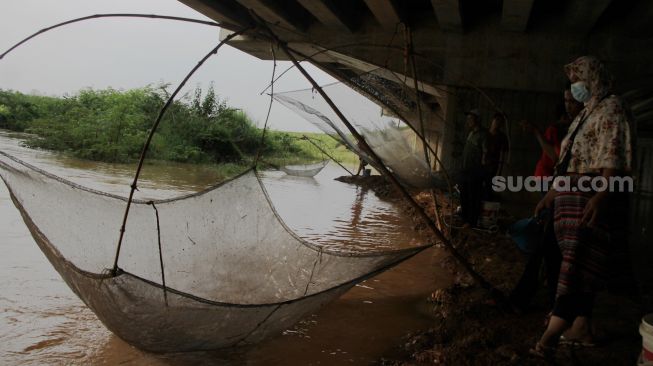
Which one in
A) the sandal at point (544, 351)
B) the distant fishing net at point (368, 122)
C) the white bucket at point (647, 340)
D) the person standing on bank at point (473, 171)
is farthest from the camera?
the distant fishing net at point (368, 122)

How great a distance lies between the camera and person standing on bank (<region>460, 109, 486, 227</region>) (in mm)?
4461

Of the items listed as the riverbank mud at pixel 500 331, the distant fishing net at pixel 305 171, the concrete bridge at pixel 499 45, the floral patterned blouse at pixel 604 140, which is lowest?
the riverbank mud at pixel 500 331

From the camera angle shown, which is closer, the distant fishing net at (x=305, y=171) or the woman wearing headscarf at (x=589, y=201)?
the woman wearing headscarf at (x=589, y=201)

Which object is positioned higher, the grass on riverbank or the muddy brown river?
the grass on riverbank

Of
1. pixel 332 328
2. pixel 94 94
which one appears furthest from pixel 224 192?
pixel 94 94

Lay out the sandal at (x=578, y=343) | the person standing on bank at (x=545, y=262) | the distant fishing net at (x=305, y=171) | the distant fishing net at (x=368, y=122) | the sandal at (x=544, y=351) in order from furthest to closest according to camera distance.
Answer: the distant fishing net at (x=305, y=171)
the distant fishing net at (x=368, y=122)
the person standing on bank at (x=545, y=262)
the sandal at (x=578, y=343)
the sandal at (x=544, y=351)

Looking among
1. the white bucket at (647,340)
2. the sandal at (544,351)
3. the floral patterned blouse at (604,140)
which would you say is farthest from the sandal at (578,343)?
the floral patterned blouse at (604,140)

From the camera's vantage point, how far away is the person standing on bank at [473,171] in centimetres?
446

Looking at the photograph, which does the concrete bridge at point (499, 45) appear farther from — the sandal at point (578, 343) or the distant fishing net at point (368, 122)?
the sandal at point (578, 343)

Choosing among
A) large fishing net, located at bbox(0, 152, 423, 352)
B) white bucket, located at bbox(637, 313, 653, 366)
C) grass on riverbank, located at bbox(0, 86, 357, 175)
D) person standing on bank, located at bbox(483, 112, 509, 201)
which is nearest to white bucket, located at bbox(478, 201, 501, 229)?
person standing on bank, located at bbox(483, 112, 509, 201)

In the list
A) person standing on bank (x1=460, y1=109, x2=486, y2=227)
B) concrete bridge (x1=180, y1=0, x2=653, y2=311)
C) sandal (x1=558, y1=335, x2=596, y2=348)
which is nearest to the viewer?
sandal (x1=558, y1=335, x2=596, y2=348)

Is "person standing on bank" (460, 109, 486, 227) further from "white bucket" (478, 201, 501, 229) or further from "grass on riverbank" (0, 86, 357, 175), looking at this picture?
"grass on riverbank" (0, 86, 357, 175)

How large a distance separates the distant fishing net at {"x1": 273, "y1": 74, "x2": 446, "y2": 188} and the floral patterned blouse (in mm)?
2669

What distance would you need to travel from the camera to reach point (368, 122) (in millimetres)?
6148
